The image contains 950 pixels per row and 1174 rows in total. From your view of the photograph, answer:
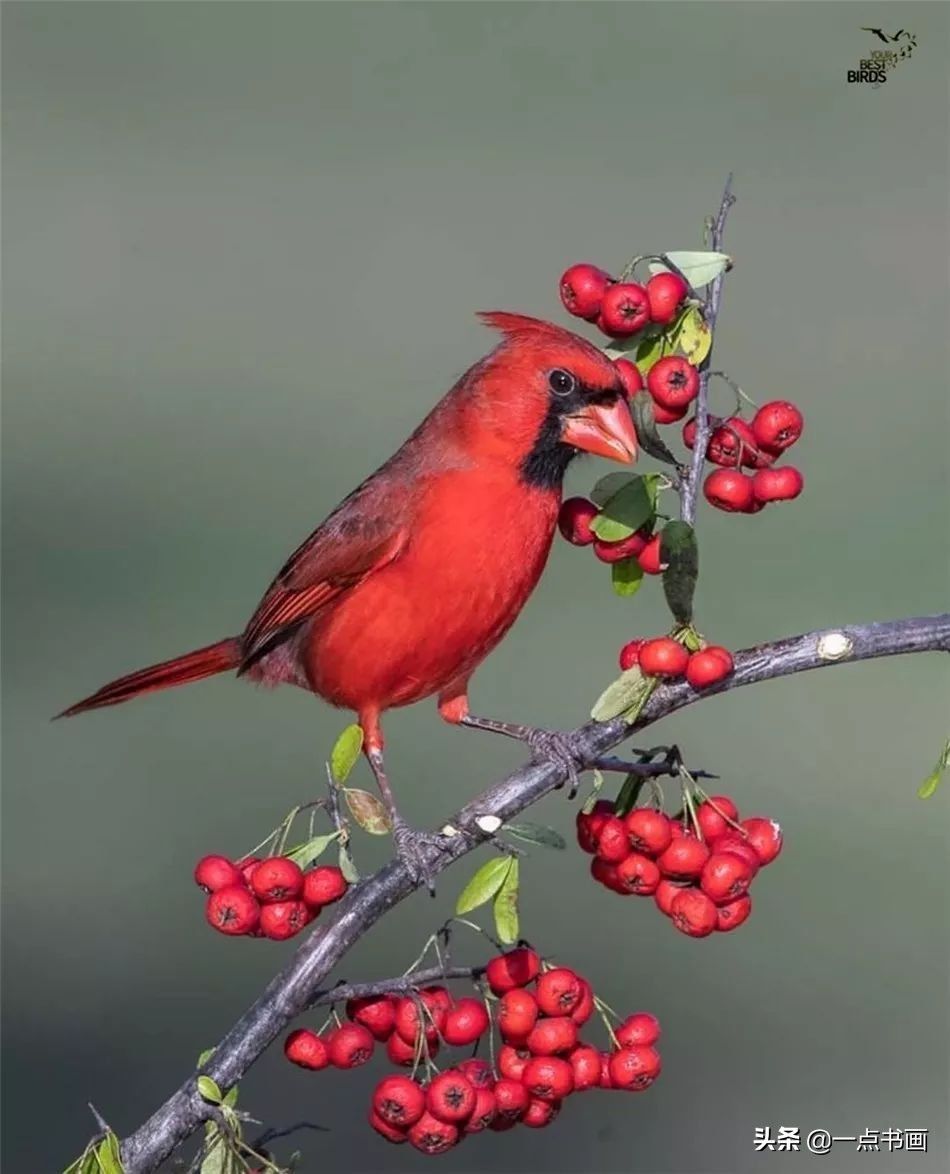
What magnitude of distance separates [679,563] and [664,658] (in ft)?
0.31

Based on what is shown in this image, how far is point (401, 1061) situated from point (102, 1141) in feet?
1.35

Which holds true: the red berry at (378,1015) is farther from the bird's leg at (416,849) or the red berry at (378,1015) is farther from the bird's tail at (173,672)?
the bird's tail at (173,672)

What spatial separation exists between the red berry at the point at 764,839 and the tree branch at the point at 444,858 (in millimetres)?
180

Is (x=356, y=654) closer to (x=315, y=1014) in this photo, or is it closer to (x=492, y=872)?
(x=492, y=872)

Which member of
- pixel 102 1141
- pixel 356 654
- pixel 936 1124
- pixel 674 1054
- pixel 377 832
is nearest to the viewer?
pixel 102 1141

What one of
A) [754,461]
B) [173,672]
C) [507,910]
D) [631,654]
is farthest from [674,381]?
[173,672]

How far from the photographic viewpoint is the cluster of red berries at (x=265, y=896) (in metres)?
2.10

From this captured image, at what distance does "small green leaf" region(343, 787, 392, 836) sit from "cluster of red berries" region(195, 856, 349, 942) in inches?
2.4

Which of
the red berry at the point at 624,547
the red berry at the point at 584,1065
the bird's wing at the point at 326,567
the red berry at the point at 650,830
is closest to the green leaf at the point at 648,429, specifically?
the red berry at the point at 624,547

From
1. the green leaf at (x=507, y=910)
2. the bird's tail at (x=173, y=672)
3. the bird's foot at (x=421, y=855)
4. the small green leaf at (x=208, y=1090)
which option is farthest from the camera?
the bird's tail at (x=173, y=672)

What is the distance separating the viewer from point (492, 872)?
1992 mm

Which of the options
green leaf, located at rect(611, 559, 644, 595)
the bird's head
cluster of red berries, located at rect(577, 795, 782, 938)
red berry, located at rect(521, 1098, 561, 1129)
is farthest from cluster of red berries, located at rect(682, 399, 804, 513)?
red berry, located at rect(521, 1098, 561, 1129)

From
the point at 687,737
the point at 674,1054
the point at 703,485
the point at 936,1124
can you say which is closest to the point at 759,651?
the point at 703,485

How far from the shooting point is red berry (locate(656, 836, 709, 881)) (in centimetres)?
→ 212
